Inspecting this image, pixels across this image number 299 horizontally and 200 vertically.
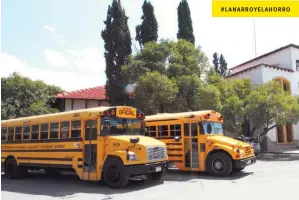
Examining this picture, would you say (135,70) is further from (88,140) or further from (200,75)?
(88,140)

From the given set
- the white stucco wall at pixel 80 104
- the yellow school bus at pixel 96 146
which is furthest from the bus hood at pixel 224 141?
the white stucco wall at pixel 80 104

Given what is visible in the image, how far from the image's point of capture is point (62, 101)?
24.6 m

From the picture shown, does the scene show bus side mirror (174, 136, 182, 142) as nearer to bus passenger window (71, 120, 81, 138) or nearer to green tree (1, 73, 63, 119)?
bus passenger window (71, 120, 81, 138)

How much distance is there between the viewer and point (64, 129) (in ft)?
33.9

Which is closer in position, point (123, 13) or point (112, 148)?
point (112, 148)

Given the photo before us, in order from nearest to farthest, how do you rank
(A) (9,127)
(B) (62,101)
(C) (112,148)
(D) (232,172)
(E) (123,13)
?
(C) (112,148)
(D) (232,172)
(A) (9,127)
(E) (123,13)
(B) (62,101)

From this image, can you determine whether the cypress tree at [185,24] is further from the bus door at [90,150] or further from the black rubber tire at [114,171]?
the black rubber tire at [114,171]

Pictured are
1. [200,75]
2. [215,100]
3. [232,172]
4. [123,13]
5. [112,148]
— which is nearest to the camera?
[112,148]

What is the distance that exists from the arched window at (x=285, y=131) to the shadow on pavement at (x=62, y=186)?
58.4 feet

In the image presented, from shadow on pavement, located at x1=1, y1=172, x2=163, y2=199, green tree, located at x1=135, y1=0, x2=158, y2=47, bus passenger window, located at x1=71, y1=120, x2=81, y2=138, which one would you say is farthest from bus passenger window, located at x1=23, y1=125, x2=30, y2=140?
green tree, located at x1=135, y1=0, x2=158, y2=47

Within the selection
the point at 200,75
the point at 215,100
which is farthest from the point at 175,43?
the point at 215,100

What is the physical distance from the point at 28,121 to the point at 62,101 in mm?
13106

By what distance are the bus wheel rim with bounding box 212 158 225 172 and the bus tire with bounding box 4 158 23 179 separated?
724cm

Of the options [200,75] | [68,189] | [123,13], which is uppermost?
[123,13]
